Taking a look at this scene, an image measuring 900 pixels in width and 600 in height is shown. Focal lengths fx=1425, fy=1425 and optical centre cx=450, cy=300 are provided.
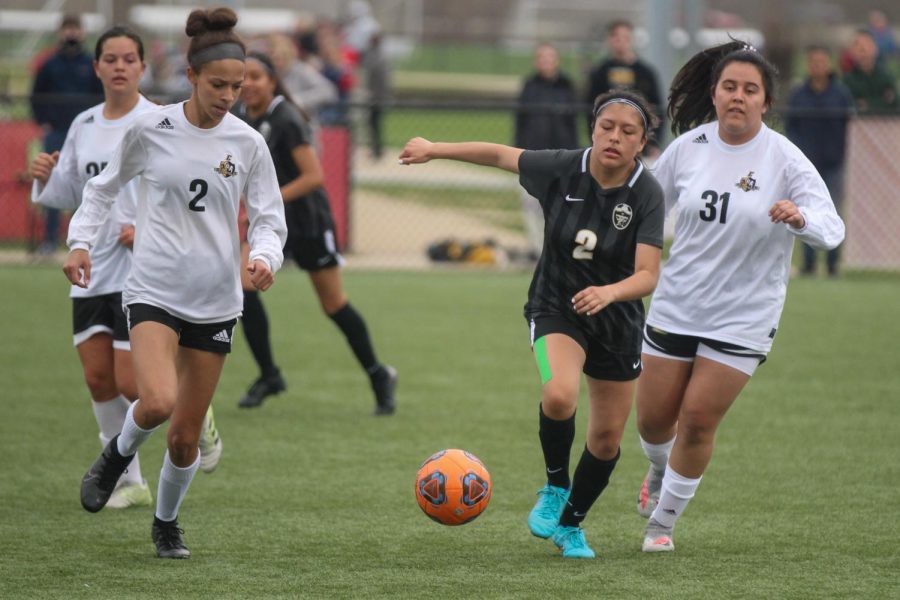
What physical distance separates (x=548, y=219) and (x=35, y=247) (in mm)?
10388

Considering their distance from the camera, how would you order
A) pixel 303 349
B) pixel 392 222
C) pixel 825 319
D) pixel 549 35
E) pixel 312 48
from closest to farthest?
pixel 303 349 → pixel 825 319 → pixel 392 222 → pixel 312 48 → pixel 549 35

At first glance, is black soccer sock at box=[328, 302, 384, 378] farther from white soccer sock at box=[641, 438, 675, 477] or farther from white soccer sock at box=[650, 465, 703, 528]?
white soccer sock at box=[650, 465, 703, 528]

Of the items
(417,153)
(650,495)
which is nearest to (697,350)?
(650,495)

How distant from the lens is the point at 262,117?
8211mm

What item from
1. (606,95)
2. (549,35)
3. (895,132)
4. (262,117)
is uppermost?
(606,95)

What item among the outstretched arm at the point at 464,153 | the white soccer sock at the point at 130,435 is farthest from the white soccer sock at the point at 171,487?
the outstretched arm at the point at 464,153

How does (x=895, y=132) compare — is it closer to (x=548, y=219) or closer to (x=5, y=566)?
(x=548, y=219)

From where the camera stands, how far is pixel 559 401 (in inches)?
213

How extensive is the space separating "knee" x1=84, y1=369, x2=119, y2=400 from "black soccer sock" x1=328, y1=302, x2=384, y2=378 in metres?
2.33

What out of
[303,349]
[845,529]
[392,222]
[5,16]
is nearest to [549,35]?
[5,16]

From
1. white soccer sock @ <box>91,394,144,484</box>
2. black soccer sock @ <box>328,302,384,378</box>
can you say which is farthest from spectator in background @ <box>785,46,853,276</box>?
white soccer sock @ <box>91,394,144,484</box>

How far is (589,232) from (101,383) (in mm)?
2402

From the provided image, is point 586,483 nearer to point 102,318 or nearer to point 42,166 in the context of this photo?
point 102,318

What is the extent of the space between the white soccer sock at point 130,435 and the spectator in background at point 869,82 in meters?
11.8
